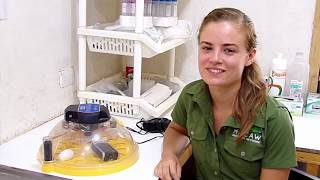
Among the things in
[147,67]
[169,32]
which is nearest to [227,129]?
[169,32]

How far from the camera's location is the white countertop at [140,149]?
3.99 ft

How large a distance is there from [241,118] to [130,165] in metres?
0.40

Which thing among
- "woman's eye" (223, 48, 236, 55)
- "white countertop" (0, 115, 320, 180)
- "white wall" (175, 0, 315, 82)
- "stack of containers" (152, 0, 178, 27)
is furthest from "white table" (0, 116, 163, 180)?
"white wall" (175, 0, 315, 82)

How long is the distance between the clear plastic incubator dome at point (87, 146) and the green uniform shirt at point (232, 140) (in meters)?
0.24

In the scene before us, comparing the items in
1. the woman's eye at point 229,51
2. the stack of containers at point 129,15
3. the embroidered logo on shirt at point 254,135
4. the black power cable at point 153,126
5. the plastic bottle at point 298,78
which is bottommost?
the black power cable at point 153,126

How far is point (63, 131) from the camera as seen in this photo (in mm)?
1361

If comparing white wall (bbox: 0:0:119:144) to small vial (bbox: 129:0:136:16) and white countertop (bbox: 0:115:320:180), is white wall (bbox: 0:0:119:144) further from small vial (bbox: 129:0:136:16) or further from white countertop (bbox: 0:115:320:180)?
small vial (bbox: 129:0:136:16)

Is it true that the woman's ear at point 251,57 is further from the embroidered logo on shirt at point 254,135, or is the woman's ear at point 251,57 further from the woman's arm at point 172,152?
the woman's arm at point 172,152

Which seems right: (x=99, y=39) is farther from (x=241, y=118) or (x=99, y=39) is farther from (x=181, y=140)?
(x=241, y=118)

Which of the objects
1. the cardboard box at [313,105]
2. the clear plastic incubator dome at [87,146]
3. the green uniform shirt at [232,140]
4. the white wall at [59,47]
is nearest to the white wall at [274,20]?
the white wall at [59,47]

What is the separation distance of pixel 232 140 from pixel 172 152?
22cm

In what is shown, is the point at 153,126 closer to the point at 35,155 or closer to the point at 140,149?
the point at 140,149

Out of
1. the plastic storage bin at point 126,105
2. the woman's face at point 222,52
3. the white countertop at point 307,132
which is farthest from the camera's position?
the plastic storage bin at point 126,105

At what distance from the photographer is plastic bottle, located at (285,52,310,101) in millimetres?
1895
